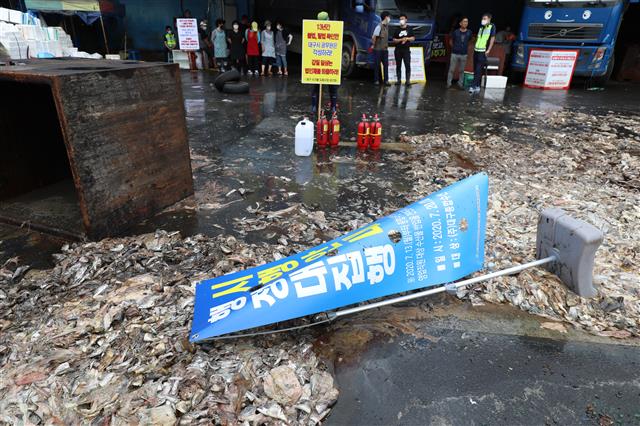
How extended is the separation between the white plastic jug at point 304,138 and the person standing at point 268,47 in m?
11.1

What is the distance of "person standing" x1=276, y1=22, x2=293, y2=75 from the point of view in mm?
16163

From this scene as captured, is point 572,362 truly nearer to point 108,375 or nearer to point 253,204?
point 108,375

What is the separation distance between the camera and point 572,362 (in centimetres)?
281

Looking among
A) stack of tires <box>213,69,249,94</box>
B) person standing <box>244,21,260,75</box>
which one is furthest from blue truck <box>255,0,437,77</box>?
stack of tires <box>213,69,249,94</box>

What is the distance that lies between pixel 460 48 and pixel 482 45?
4.04 ft

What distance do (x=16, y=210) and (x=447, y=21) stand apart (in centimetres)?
2144

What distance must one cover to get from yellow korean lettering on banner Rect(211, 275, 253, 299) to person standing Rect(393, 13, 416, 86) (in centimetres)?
1293

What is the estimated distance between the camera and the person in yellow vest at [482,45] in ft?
41.8

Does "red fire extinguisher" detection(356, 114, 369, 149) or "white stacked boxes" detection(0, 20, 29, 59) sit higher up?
"white stacked boxes" detection(0, 20, 29, 59)

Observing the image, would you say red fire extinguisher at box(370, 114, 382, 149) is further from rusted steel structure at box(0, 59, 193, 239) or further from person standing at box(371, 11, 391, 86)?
person standing at box(371, 11, 391, 86)

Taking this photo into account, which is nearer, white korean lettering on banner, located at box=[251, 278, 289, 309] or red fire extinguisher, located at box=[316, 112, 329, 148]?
white korean lettering on banner, located at box=[251, 278, 289, 309]

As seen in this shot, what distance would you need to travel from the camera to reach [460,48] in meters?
14.2

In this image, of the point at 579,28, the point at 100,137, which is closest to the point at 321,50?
the point at 100,137

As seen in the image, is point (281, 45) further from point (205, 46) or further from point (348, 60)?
point (205, 46)
